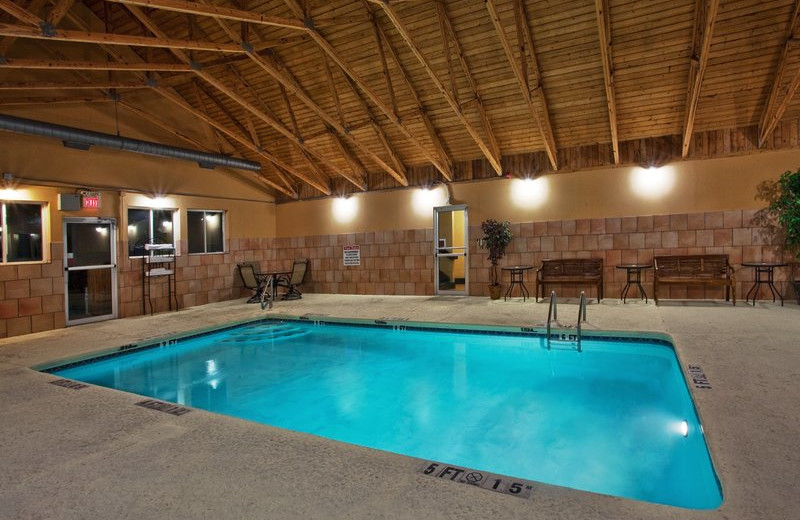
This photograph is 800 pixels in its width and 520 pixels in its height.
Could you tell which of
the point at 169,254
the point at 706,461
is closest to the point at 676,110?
the point at 706,461


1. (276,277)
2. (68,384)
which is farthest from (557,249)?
(68,384)

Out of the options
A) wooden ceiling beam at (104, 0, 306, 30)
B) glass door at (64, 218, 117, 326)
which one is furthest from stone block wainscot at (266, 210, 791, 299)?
wooden ceiling beam at (104, 0, 306, 30)

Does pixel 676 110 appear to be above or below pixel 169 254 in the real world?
above

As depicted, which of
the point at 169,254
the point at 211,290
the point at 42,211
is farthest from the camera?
the point at 211,290

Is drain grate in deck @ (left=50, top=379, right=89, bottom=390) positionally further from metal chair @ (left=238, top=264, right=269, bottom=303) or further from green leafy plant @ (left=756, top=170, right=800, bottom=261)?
green leafy plant @ (left=756, top=170, right=800, bottom=261)

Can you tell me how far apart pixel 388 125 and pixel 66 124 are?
5.76m

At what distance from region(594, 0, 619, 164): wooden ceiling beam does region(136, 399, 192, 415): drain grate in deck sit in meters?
6.17

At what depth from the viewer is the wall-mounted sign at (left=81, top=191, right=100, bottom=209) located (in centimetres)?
779

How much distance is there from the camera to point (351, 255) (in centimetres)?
1159

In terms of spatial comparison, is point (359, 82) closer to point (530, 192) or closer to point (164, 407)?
point (530, 192)

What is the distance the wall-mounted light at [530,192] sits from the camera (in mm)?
9453

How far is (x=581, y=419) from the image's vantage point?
387cm

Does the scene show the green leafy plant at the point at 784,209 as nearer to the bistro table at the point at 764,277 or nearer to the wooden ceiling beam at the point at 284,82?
the bistro table at the point at 764,277

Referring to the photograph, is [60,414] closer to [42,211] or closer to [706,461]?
[706,461]
